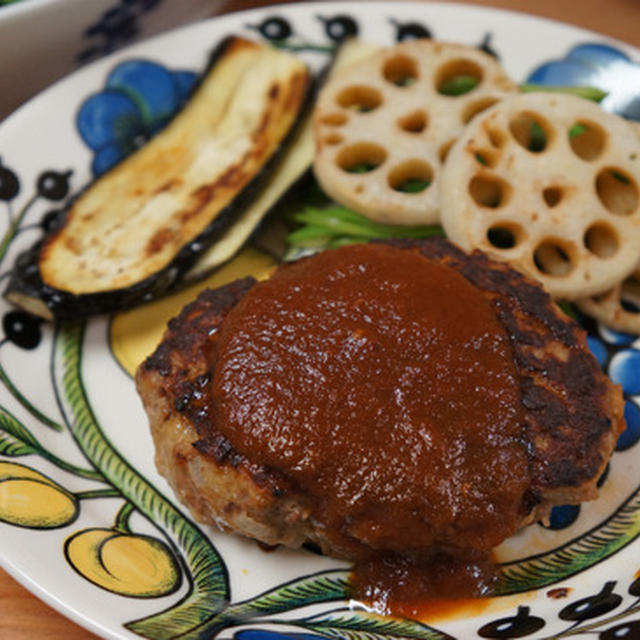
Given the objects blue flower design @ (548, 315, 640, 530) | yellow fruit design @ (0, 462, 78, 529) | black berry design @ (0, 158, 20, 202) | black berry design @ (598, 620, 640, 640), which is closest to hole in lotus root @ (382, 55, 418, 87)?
blue flower design @ (548, 315, 640, 530)

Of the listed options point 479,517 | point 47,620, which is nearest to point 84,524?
point 47,620

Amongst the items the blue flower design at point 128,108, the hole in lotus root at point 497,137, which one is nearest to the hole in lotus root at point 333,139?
the hole in lotus root at point 497,137

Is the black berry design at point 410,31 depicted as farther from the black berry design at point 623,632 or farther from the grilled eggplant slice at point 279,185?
the black berry design at point 623,632

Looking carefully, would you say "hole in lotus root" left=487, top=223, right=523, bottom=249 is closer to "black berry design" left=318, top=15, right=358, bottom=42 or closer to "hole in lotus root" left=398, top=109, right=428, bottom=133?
"hole in lotus root" left=398, top=109, right=428, bottom=133

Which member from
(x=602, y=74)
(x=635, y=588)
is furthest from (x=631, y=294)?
(x=635, y=588)

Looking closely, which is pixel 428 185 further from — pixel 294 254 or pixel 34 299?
pixel 34 299

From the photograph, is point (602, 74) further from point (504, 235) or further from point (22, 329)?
point (22, 329)
